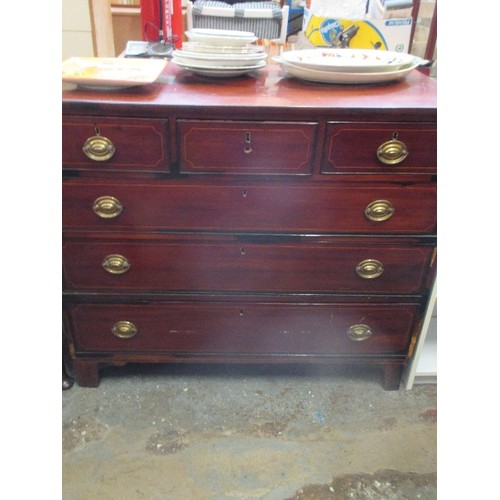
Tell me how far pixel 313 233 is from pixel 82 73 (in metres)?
0.64

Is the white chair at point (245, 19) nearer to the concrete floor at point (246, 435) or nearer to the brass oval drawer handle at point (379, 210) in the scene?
the brass oval drawer handle at point (379, 210)

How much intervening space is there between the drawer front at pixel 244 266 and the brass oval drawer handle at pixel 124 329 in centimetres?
11

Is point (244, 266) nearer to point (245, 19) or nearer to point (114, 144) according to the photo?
point (114, 144)

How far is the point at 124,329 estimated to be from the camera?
1.18 m

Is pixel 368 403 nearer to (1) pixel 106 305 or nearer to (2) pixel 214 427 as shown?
(2) pixel 214 427

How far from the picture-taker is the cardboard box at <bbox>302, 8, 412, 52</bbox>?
1.27 m

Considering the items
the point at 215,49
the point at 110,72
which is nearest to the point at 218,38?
the point at 215,49

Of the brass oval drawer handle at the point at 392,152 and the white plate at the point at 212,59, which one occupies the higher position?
the white plate at the point at 212,59

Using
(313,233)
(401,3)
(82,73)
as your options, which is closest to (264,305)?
(313,233)

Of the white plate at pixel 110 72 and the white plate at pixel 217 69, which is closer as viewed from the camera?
the white plate at pixel 110 72

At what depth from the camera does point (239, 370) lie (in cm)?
136

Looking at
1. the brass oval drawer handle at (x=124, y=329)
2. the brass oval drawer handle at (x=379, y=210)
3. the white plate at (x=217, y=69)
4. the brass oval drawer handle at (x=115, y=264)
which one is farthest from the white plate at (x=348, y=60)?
the brass oval drawer handle at (x=124, y=329)

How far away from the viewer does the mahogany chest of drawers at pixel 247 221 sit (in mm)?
922

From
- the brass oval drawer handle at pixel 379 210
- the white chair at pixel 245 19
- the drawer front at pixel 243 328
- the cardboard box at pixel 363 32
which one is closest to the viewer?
the brass oval drawer handle at pixel 379 210
